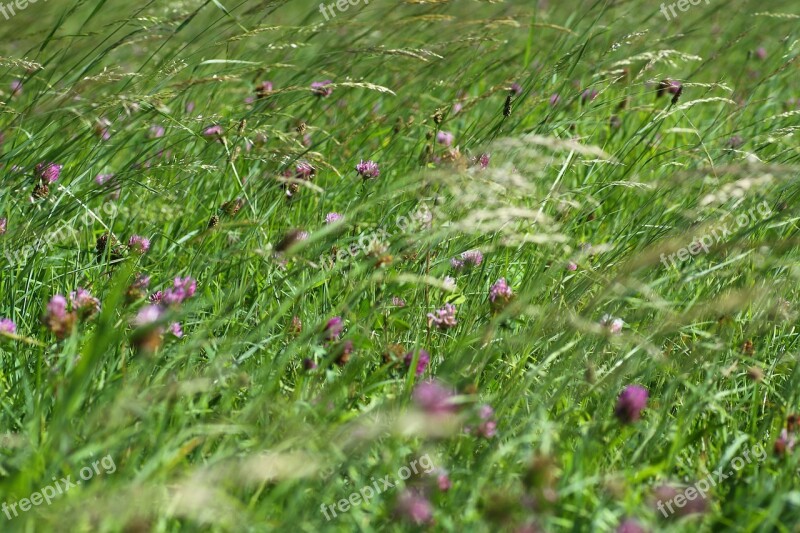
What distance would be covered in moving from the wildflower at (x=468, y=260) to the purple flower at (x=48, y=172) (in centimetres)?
122

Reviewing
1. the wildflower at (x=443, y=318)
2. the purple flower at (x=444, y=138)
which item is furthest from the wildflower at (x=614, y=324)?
the purple flower at (x=444, y=138)

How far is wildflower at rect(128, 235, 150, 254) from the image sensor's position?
2.49 m

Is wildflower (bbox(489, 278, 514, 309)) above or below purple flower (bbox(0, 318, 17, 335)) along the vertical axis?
below

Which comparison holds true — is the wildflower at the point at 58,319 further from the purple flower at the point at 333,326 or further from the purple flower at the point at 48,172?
the purple flower at the point at 48,172

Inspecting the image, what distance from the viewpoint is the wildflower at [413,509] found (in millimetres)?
1517

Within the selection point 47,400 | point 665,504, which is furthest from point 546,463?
point 47,400

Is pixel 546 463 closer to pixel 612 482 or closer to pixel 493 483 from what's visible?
pixel 612 482

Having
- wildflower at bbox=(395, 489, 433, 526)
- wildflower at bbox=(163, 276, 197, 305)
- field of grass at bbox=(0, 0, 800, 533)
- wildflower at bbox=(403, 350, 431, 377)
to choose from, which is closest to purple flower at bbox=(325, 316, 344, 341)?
field of grass at bbox=(0, 0, 800, 533)

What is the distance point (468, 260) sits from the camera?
8.48 feet

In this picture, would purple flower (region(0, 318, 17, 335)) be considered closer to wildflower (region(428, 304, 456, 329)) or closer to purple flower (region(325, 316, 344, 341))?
purple flower (region(325, 316, 344, 341))

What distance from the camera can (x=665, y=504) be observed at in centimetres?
170

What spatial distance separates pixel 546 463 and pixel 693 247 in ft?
4.74

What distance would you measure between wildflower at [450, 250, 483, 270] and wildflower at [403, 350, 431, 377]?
52 centimetres

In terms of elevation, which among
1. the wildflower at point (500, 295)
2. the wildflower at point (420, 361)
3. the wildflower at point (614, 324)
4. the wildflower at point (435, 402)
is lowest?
the wildflower at point (614, 324)
